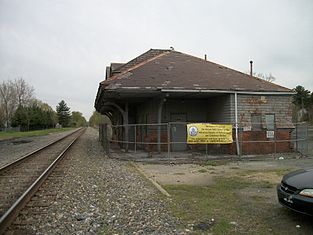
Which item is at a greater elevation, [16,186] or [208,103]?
[208,103]

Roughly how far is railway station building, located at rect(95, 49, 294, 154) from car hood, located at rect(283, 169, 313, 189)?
383 inches

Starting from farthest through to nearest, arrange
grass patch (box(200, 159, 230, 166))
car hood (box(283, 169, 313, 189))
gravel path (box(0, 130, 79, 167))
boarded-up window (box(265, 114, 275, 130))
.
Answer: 1. boarded-up window (box(265, 114, 275, 130))
2. gravel path (box(0, 130, 79, 167))
3. grass patch (box(200, 159, 230, 166))
4. car hood (box(283, 169, 313, 189))

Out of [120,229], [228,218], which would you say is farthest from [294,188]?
[120,229]

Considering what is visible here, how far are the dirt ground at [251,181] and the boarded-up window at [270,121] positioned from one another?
2.60 metres

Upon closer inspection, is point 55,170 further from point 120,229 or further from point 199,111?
point 199,111

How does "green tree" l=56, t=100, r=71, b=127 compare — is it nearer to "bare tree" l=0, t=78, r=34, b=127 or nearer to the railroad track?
"bare tree" l=0, t=78, r=34, b=127

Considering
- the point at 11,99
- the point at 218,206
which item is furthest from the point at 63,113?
the point at 218,206

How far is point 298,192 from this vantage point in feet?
18.4

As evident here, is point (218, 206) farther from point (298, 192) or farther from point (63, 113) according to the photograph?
point (63, 113)

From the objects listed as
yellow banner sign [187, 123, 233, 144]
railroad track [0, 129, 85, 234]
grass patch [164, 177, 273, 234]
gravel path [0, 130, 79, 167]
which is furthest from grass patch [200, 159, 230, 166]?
gravel path [0, 130, 79, 167]

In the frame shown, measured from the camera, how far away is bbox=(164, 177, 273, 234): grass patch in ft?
18.7

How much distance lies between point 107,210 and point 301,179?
366 cm

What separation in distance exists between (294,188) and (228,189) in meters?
3.20

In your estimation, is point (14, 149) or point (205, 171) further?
point (14, 149)
